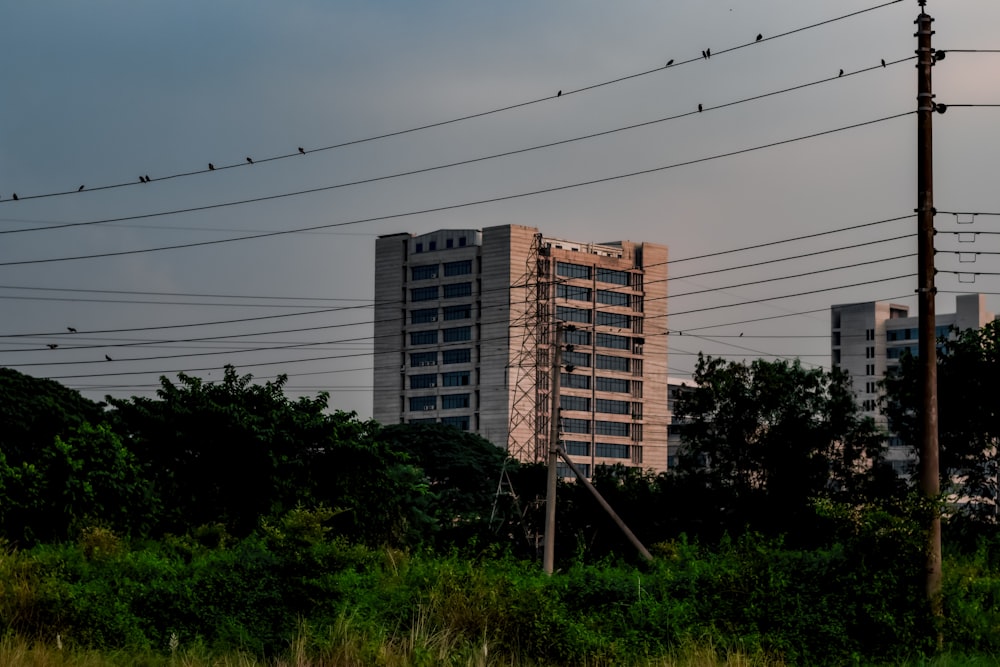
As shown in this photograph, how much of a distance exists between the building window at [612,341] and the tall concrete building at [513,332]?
0.42ft

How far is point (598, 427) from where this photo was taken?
168m

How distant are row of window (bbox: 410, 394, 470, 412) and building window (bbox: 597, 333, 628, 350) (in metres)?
18.9

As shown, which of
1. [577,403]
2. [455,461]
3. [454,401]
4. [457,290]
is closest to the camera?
[455,461]

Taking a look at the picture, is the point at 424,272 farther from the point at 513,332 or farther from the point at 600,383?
the point at 600,383

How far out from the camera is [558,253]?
160875 millimetres

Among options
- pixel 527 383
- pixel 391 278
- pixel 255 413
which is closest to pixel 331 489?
pixel 255 413

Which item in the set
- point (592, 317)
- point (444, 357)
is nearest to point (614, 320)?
point (592, 317)

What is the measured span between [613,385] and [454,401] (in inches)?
819

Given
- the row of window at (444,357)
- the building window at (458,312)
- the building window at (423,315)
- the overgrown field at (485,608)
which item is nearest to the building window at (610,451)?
the row of window at (444,357)

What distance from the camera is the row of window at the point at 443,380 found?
165 meters

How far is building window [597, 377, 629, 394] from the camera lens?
169750 millimetres

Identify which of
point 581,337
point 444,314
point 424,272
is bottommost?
point 581,337

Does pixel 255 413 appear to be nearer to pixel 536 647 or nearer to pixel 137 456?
pixel 137 456

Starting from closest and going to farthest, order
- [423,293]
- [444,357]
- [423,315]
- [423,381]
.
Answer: [444,357], [423,381], [423,293], [423,315]
